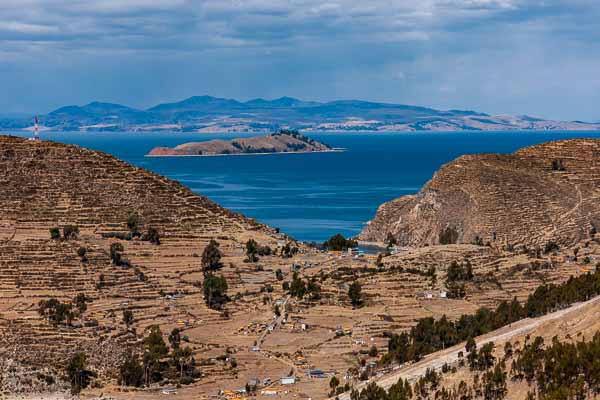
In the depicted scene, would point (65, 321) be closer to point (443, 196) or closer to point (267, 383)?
point (267, 383)

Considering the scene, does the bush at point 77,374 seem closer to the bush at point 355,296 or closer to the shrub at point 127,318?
the shrub at point 127,318

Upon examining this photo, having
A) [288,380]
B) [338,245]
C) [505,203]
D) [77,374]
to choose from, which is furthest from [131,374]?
[505,203]

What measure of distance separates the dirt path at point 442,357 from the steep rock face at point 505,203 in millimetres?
49592

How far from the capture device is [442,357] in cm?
5484

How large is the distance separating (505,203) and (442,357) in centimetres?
6074

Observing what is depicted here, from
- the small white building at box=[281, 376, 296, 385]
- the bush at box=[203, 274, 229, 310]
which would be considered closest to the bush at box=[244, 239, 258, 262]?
the bush at box=[203, 274, 229, 310]

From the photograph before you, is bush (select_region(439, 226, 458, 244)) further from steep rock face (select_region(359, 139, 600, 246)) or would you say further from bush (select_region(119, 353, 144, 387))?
bush (select_region(119, 353, 144, 387))

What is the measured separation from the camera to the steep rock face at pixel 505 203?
110125mm

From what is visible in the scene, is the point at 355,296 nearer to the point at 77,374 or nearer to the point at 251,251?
the point at 251,251

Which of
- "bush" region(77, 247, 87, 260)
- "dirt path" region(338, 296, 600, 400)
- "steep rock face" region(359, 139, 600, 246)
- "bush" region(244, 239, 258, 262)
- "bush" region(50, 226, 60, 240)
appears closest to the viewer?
"dirt path" region(338, 296, 600, 400)

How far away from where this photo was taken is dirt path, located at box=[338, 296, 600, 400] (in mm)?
51966

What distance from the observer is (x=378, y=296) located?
76.5m

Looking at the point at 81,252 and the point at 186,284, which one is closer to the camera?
the point at 186,284

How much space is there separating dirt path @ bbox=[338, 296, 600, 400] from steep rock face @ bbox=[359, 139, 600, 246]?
49.6 metres
